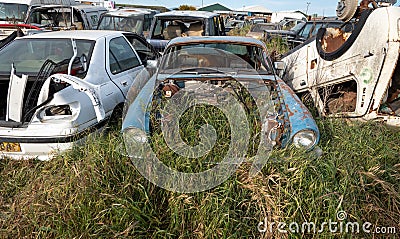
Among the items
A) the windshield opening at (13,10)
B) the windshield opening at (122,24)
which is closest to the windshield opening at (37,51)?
the windshield opening at (122,24)

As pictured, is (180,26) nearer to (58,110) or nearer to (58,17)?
(58,17)

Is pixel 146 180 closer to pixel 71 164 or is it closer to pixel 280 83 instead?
pixel 71 164

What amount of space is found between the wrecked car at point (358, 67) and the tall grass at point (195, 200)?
43.3 inches

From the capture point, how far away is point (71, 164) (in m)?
2.75

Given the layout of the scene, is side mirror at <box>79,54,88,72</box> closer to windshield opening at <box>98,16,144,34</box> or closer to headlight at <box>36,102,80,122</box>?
headlight at <box>36,102,80,122</box>

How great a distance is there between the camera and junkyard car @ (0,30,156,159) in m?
2.84

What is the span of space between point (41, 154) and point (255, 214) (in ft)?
6.92

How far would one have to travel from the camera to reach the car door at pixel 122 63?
3920mm

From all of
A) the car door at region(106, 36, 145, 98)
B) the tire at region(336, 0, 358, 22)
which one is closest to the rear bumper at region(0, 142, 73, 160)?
the car door at region(106, 36, 145, 98)

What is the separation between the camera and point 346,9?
436cm

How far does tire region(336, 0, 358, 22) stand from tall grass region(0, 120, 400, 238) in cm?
253

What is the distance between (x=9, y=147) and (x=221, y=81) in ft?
7.68

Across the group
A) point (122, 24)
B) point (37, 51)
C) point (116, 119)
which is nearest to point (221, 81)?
point (116, 119)

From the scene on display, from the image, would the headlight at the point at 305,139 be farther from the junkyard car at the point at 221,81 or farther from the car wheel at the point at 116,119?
the car wheel at the point at 116,119
